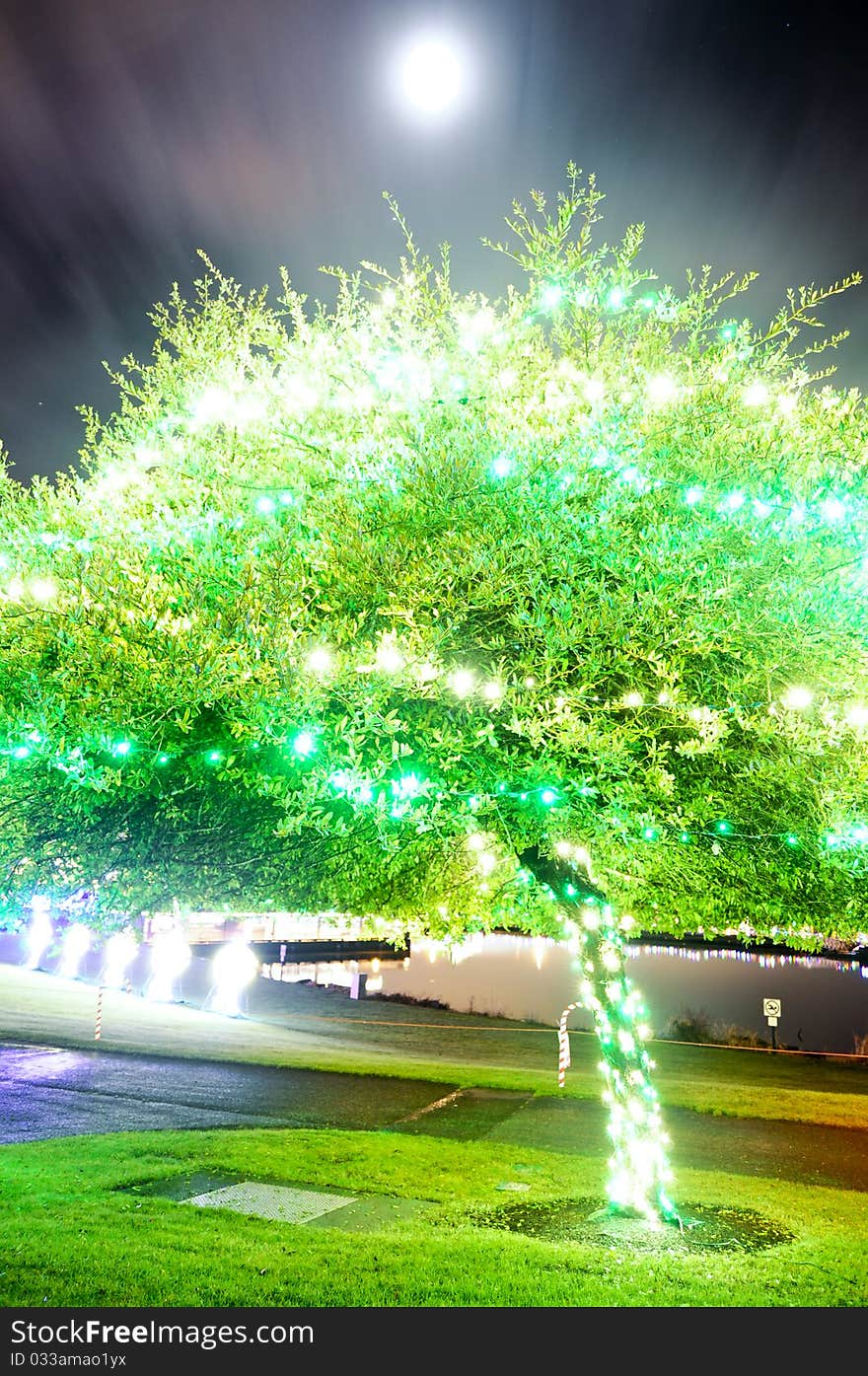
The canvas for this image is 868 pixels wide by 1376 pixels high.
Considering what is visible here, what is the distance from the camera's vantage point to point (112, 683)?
7.81 m

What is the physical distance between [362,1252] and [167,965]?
40707mm

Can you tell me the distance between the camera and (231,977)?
40844 mm

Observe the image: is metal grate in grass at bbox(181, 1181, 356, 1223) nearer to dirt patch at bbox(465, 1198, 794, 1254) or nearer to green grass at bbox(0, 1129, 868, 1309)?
green grass at bbox(0, 1129, 868, 1309)

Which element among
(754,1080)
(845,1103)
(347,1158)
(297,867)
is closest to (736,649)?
(297,867)

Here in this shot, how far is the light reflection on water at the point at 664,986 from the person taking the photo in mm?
44562

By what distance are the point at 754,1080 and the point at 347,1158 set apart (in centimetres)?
1447

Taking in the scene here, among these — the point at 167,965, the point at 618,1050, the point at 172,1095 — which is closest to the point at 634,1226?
the point at 618,1050

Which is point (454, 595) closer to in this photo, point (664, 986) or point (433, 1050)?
point (433, 1050)

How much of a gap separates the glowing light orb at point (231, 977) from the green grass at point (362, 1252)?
2063 centimetres

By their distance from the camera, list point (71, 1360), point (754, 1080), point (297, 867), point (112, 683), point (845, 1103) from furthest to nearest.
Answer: point (754, 1080) < point (845, 1103) < point (297, 867) < point (112, 683) < point (71, 1360)

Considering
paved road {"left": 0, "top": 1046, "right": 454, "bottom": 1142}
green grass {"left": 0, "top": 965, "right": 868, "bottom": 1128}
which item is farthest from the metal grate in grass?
green grass {"left": 0, "top": 965, "right": 868, "bottom": 1128}

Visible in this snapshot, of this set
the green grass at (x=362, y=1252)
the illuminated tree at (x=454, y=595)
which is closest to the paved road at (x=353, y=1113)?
the green grass at (x=362, y=1252)

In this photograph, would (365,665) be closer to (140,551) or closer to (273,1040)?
(140,551)

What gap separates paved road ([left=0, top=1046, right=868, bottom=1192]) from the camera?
1591cm
